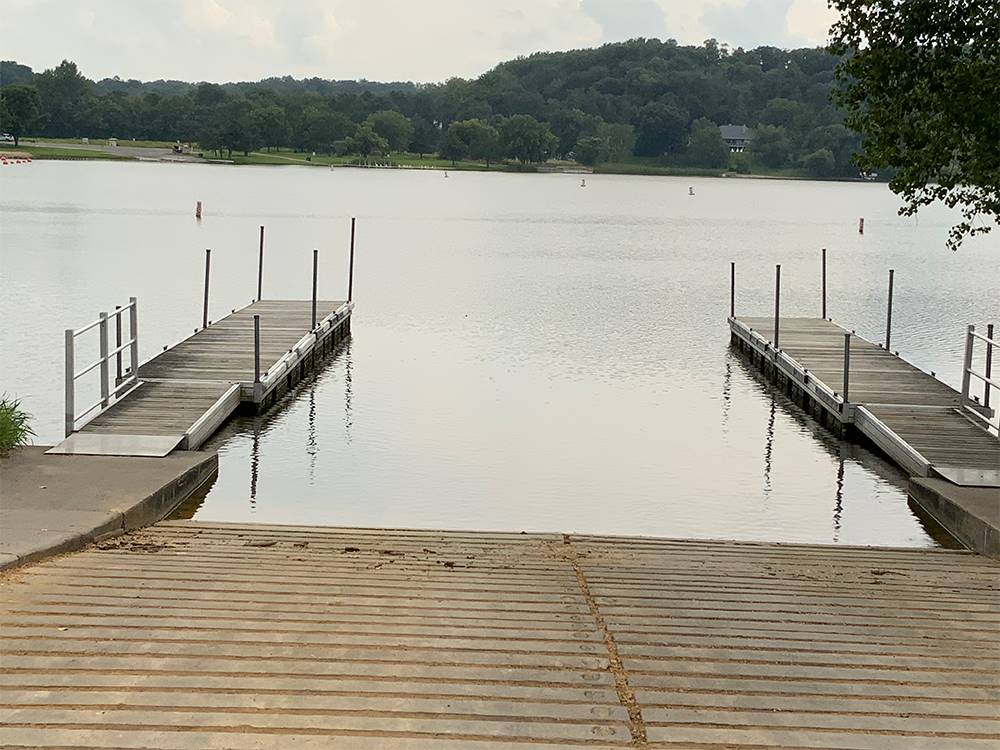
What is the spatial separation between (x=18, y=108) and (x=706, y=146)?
8592 cm

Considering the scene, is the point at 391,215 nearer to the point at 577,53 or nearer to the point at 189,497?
the point at 189,497

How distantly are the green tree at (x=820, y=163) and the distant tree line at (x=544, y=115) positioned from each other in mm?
224

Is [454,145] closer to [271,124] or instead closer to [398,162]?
[398,162]

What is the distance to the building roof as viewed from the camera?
174m

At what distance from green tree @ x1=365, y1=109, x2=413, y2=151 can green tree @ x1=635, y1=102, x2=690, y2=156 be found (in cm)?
3114

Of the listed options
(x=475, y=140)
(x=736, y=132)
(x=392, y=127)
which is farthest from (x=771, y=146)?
(x=392, y=127)

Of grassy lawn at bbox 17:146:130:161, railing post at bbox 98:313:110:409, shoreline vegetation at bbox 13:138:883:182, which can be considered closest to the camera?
railing post at bbox 98:313:110:409

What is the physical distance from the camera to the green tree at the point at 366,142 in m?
165

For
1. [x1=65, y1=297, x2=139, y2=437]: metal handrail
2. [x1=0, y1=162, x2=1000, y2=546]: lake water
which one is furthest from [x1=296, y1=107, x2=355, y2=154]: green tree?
[x1=65, y1=297, x2=139, y2=437]: metal handrail

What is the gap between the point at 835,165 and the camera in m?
159

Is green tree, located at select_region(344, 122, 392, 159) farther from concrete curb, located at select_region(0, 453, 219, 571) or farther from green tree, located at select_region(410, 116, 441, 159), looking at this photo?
concrete curb, located at select_region(0, 453, 219, 571)

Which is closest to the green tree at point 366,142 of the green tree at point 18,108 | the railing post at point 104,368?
the green tree at point 18,108

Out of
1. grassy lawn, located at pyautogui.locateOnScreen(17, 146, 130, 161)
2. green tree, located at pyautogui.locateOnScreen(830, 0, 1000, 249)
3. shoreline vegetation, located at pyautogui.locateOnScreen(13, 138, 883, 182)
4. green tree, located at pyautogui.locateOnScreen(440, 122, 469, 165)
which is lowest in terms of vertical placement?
green tree, located at pyautogui.locateOnScreen(830, 0, 1000, 249)

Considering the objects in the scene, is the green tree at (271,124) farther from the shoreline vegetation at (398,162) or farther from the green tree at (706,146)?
the green tree at (706,146)
